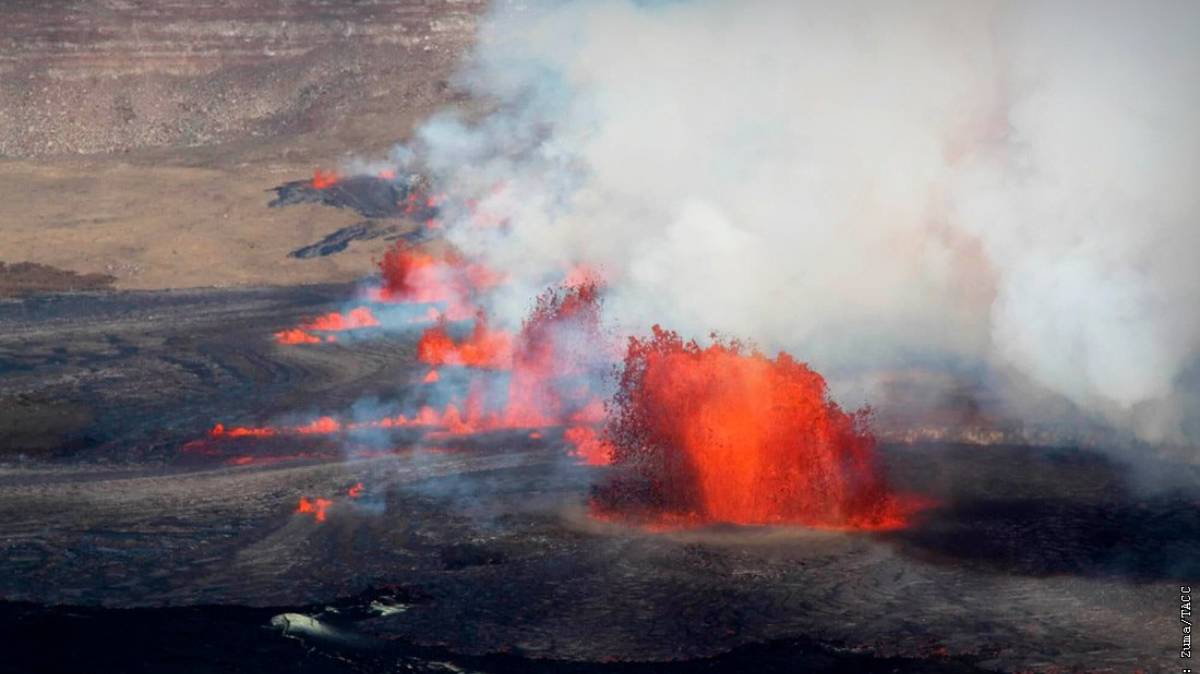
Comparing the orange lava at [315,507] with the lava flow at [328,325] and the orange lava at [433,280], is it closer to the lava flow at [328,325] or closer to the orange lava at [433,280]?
the lava flow at [328,325]

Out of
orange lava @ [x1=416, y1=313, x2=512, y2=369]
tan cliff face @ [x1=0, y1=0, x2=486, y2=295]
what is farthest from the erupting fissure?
tan cliff face @ [x1=0, y1=0, x2=486, y2=295]

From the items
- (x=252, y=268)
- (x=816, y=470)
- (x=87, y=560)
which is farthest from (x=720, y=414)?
A: (x=252, y=268)

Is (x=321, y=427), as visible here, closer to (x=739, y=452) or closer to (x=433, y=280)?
(x=739, y=452)

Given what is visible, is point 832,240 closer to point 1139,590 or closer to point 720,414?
point 720,414

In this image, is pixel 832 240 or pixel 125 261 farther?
pixel 125 261

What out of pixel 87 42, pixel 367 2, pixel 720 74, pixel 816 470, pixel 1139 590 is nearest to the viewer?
pixel 1139 590

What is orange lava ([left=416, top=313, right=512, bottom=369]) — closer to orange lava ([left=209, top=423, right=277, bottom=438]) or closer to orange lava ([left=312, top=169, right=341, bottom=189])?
orange lava ([left=209, top=423, right=277, bottom=438])
